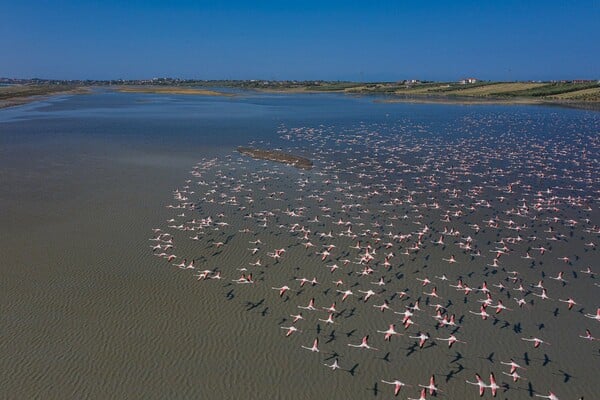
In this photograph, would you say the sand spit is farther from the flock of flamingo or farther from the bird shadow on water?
the bird shadow on water

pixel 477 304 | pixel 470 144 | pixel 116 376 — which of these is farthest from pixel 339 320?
pixel 470 144

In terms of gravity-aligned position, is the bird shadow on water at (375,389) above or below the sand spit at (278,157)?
below

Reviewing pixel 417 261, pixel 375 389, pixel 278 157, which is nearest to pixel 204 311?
pixel 375 389

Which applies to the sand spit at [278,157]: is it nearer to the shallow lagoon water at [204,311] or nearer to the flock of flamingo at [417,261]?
the flock of flamingo at [417,261]

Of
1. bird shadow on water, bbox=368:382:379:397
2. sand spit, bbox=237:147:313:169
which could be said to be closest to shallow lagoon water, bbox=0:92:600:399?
bird shadow on water, bbox=368:382:379:397

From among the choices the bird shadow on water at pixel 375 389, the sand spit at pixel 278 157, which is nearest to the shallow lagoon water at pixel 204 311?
the bird shadow on water at pixel 375 389

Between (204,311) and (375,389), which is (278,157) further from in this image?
(375,389)

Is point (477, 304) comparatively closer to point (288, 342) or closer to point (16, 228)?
point (288, 342)
